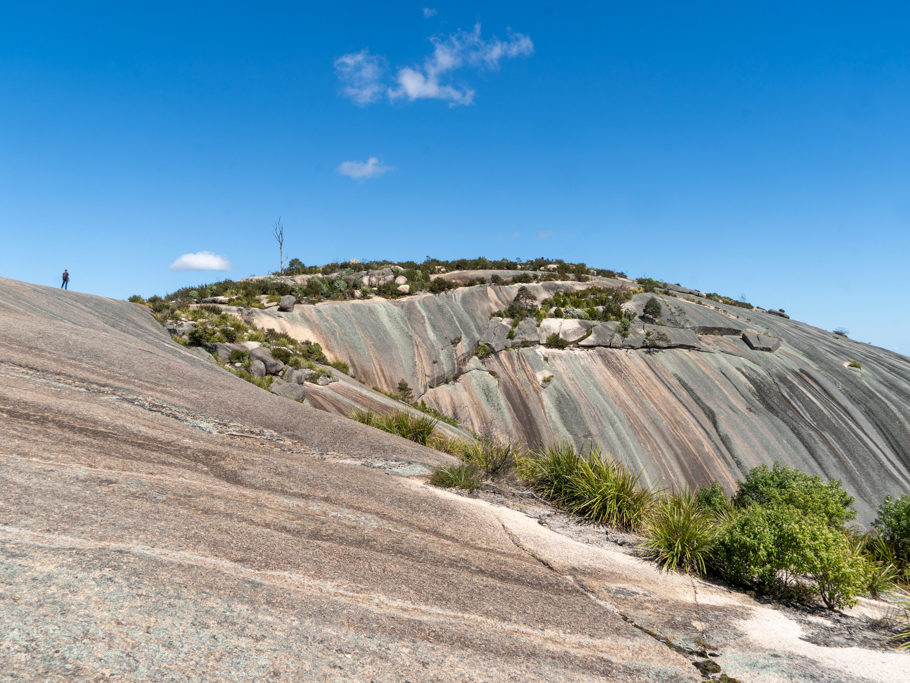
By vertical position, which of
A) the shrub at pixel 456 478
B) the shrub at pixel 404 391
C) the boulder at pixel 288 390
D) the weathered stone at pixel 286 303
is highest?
the weathered stone at pixel 286 303

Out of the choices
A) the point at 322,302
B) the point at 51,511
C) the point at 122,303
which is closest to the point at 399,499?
the point at 51,511

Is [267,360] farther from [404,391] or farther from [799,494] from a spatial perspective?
[799,494]

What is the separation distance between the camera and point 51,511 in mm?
5688

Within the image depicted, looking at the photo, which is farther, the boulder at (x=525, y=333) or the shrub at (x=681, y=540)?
the boulder at (x=525, y=333)

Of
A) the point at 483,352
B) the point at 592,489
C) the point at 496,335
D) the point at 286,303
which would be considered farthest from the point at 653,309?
the point at 592,489

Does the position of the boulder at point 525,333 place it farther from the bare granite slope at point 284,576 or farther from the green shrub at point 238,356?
the bare granite slope at point 284,576

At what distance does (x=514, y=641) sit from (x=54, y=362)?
10277 millimetres

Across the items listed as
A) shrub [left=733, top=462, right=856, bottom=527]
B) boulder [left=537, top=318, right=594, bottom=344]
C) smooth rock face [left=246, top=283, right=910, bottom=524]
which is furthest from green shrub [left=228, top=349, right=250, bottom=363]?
shrub [left=733, top=462, right=856, bottom=527]

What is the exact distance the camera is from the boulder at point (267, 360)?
23.3 meters

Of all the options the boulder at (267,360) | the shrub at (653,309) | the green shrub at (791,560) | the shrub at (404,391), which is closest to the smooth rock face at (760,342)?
the shrub at (653,309)

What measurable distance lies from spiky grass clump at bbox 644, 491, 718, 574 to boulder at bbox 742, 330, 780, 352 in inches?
1244

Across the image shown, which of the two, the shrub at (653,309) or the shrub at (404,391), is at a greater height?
the shrub at (653,309)

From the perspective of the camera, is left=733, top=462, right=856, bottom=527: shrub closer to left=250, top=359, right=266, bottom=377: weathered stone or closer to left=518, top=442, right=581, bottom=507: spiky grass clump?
left=518, top=442, right=581, bottom=507: spiky grass clump

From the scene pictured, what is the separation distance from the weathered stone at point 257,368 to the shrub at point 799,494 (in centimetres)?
1824
